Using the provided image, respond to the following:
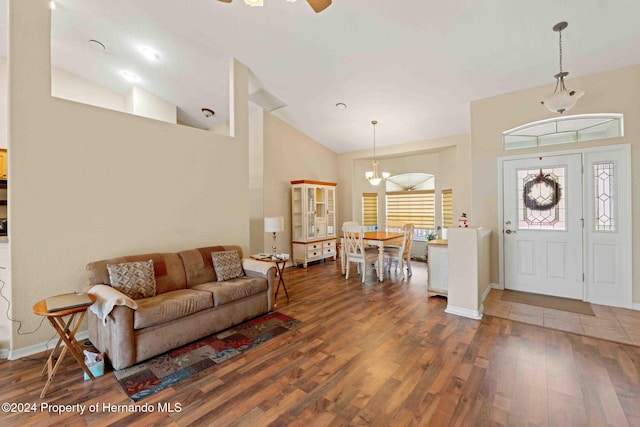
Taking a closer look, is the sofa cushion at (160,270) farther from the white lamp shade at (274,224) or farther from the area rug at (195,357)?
the white lamp shade at (274,224)

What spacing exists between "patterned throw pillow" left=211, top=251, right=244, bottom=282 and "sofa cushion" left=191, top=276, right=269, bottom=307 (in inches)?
3.7

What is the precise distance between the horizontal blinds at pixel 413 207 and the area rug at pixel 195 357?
4930mm

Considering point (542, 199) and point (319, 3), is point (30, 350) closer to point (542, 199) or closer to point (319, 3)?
point (319, 3)

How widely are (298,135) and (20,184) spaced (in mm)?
4908

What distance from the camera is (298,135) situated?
6586 mm

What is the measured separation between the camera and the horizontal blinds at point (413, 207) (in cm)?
697

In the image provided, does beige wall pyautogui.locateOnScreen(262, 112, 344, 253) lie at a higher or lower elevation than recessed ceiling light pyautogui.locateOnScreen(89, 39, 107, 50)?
lower

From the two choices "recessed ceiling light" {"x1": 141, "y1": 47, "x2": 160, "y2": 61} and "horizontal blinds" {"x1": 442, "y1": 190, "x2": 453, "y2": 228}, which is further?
"horizontal blinds" {"x1": 442, "y1": 190, "x2": 453, "y2": 228}

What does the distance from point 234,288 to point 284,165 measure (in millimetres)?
3661

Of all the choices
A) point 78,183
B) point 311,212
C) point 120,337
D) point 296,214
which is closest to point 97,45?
point 78,183

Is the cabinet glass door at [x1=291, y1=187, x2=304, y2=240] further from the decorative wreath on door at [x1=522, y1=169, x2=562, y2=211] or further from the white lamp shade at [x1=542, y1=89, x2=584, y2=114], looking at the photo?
the white lamp shade at [x1=542, y1=89, x2=584, y2=114]

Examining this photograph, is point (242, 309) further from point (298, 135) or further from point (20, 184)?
point (298, 135)

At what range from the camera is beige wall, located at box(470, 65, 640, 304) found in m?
3.46

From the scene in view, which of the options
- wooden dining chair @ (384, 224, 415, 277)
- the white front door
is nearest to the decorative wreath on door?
the white front door
